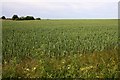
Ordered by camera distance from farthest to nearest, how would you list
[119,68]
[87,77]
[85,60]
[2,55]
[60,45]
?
[60,45], [2,55], [85,60], [119,68], [87,77]

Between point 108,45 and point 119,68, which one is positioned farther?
point 108,45

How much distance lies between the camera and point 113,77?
8.15 metres

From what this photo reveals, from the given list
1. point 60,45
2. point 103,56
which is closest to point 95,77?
point 103,56

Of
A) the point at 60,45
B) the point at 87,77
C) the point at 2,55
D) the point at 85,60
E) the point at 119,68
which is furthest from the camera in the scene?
the point at 60,45

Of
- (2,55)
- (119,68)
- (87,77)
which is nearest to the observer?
(87,77)

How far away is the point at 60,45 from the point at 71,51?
149 cm

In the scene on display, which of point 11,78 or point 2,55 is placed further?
point 2,55

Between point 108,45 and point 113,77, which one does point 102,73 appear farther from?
point 108,45

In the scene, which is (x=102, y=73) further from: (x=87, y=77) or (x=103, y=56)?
(x=103, y=56)

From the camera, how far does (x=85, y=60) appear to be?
9711mm

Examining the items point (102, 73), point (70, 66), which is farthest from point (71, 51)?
point (102, 73)

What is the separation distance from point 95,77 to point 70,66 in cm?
113

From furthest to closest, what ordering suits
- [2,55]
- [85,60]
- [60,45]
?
[60,45]
[2,55]
[85,60]

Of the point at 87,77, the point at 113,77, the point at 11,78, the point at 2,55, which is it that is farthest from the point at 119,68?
the point at 2,55
